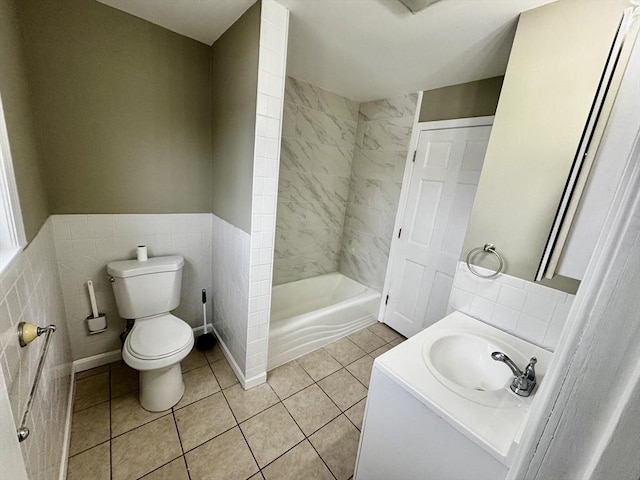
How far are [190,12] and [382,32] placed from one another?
1.07 m

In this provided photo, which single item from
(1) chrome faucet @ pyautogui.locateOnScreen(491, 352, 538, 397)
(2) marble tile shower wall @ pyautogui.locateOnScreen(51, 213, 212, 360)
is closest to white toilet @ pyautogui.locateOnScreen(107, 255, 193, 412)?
(2) marble tile shower wall @ pyautogui.locateOnScreen(51, 213, 212, 360)

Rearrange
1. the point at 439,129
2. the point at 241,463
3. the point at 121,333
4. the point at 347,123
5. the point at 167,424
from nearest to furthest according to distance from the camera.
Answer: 1. the point at 241,463
2. the point at 167,424
3. the point at 121,333
4. the point at 439,129
5. the point at 347,123

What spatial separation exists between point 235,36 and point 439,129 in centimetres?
160

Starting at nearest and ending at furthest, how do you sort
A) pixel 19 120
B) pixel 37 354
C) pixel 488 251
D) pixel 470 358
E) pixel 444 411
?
pixel 444 411 < pixel 37 354 < pixel 19 120 < pixel 470 358 < pixel 488 251

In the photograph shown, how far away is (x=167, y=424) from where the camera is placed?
146 centimetres

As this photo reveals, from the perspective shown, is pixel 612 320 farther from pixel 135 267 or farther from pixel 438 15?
pixel 135 267

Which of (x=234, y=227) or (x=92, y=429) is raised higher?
(x=234, y=227)

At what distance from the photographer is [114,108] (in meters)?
1.54

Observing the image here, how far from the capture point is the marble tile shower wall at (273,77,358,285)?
2291 millimetres

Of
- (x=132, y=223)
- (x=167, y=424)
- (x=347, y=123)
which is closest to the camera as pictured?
(x=167, y=424)

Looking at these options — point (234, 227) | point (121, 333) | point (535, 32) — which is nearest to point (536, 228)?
point (535, 32)

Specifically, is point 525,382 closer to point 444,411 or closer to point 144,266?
point 444,411

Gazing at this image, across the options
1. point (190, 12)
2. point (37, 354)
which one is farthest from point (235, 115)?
point (37, 354)

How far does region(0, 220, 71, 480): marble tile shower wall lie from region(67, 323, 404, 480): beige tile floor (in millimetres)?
203
